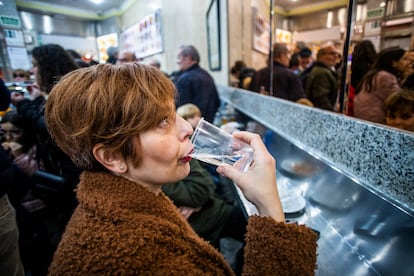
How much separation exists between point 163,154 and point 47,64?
1476 millimetres

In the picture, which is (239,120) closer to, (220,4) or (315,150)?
(315,150)

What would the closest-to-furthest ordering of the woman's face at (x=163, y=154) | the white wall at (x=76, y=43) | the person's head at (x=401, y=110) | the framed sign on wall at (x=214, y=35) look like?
the woman's face at (x=163, y=154) < the person's head at (x=401, y=110) < the white wall at (x=76, y=43) < the framed sign on wall at (x=214, y=35)

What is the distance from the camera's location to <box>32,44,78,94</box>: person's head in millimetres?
1660

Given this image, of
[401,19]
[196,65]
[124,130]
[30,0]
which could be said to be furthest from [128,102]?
[196,65]

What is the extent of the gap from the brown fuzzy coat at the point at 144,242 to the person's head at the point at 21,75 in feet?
4.55

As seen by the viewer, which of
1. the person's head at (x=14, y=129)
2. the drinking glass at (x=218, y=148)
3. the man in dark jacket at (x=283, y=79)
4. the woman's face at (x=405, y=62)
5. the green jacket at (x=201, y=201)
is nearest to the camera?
the drinking glass at (x=218, y=148)

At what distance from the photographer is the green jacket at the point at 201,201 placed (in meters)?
1.39

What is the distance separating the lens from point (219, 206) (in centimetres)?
156

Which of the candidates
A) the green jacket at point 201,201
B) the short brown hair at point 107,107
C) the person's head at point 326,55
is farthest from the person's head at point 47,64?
the person's head at point 326,55

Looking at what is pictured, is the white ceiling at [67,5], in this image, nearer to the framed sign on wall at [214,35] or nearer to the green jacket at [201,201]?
the green jacket at [201,201]

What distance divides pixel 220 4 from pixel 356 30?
130 inches

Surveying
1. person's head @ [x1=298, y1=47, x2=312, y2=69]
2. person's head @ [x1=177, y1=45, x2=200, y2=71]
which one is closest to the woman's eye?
person's head @ [x1=177, y1=45, x2=200, y2=71]

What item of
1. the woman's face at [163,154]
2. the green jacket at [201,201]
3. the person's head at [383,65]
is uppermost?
the person's head at [383,65]

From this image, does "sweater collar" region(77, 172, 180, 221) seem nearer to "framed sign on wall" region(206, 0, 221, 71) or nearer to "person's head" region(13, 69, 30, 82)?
"person's head" region(13, 69, 30, 82)
